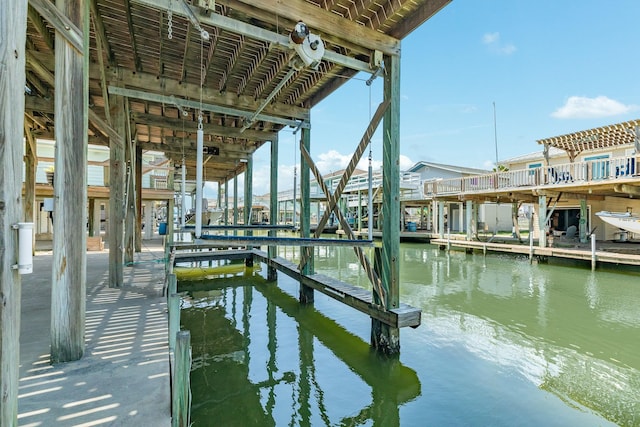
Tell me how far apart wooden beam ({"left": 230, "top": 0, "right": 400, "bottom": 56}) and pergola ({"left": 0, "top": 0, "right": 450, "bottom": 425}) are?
2 centimetres

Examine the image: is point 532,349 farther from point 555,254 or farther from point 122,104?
point 555,254

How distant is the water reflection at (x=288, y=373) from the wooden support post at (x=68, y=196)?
1.43 m

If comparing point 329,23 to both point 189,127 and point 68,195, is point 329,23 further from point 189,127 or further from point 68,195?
point 189,127

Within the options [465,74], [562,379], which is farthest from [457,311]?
[465,74]

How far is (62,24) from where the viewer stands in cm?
254

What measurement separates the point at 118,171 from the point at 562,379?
7.23 m

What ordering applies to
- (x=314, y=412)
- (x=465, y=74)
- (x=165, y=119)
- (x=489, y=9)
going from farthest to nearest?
(x=465, y=74), (x=489, y=9), (x=165, y=119), (x=314, y=412)

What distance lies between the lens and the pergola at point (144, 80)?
1.27 m

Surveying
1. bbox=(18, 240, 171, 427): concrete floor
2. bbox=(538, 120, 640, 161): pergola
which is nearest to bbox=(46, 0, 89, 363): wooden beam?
bbox=(18, 240, 171, 427): concrete floor

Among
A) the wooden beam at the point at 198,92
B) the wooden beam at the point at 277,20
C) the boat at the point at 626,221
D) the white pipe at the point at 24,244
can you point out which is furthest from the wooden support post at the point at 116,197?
the boat at the point at 626,221

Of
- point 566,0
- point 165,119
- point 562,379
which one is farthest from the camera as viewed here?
point 566,0

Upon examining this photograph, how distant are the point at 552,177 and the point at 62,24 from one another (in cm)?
1520

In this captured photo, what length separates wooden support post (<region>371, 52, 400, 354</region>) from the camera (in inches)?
172

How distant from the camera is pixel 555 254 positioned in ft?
39.8
